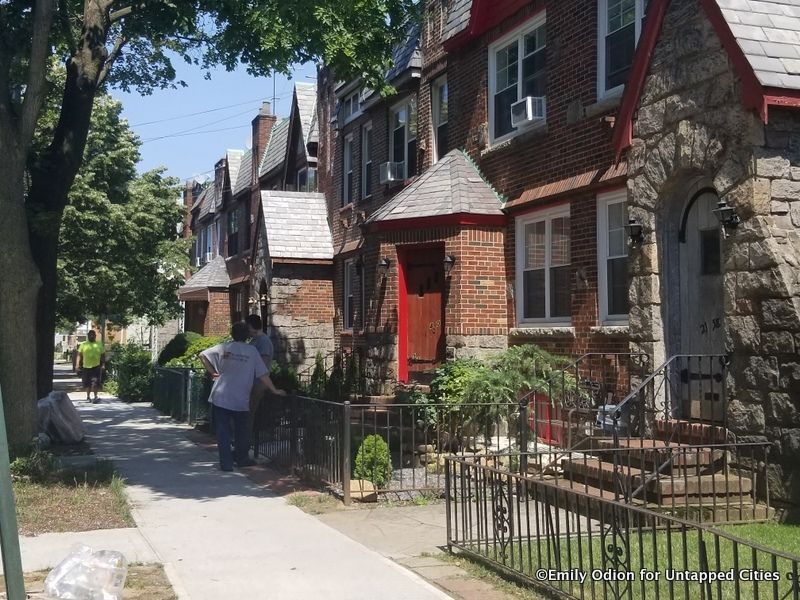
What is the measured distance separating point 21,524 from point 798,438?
22.0 feet

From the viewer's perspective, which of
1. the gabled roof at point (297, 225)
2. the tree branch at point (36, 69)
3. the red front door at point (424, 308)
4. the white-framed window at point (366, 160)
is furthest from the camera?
the gabled roof at point (297, 225)

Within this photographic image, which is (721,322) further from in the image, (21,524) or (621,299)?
(21,524)

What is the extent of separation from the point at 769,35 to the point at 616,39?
3326 millimetres

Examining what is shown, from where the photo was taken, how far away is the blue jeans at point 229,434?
1097 centimetres

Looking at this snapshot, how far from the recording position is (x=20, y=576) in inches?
187

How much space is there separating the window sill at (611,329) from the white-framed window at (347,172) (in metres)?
10.7

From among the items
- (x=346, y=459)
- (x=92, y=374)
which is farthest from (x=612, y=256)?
(x=92, y=374)

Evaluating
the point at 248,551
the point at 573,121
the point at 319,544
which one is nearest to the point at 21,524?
the point at 248,551

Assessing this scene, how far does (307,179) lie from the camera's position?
25359mm

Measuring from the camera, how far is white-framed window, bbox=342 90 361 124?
67.0 ft

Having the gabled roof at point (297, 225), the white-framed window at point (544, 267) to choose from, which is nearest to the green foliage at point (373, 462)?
the white-framed window at point (544, 267)

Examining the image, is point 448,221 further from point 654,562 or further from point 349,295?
point 654,562

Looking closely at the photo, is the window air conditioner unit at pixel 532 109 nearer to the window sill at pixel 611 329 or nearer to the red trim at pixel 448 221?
the red trim at pixel 448 221

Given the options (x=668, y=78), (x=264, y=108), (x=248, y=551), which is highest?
(x=264, y=108)
